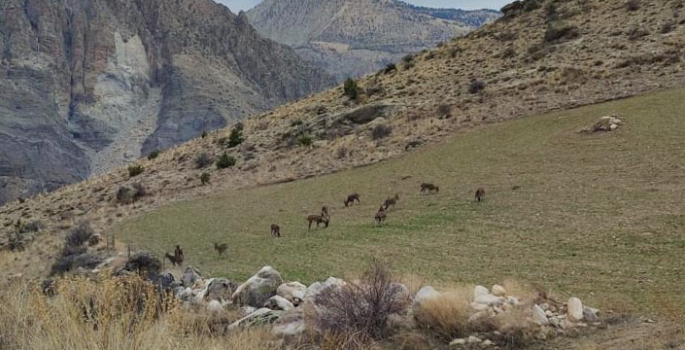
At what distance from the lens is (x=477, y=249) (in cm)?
1398

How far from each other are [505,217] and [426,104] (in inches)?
918

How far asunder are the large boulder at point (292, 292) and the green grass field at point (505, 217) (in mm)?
2479

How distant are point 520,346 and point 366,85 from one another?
46989 mm

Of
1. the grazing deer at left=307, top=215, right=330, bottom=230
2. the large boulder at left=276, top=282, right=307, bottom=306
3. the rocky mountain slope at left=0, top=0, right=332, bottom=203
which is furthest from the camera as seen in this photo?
the rocky mountain slope at left=0, top=0, right=332, bottom=203

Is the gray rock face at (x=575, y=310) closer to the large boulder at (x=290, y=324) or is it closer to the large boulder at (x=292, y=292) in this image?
the large boulder at (x=290, y=324)

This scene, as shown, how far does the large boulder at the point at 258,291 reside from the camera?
1012 centimetres

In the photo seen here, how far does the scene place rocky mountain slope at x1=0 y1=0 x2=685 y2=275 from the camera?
1273 inches

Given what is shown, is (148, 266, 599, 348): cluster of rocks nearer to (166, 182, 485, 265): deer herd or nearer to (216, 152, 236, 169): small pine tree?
(166, 182, 485, 265): deer herd

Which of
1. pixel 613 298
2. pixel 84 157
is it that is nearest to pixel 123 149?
pixel 84 157

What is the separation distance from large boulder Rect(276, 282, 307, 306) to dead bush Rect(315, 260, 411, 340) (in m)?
1.12

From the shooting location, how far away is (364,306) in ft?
27.3

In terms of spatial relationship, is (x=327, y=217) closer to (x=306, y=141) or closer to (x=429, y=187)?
(x=429, y=187)

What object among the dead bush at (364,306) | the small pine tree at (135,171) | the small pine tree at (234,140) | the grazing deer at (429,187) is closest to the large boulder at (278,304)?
the dead bush at (364,306)

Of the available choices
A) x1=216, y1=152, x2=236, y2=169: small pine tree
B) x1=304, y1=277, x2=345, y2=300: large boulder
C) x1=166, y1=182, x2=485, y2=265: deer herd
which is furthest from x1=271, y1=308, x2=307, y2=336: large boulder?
x1=216, y1=152, x2=236, y2=169: small pine tree
